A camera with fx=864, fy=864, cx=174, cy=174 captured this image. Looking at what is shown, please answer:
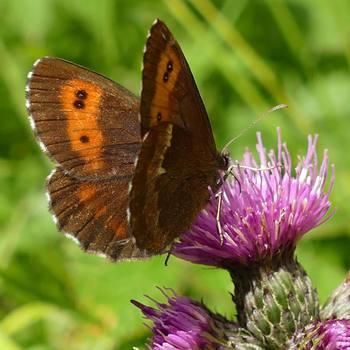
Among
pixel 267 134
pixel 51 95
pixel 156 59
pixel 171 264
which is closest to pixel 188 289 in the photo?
pixel 171 264

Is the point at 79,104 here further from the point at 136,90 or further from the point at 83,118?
the point at 136,90

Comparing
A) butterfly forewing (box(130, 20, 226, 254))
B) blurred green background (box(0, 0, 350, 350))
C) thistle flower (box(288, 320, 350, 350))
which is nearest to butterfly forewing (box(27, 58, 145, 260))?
butterfly forewing (box(130, 20, 226, 254))

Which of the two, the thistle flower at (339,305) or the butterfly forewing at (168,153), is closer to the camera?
the butterfly forewing at (168,153)

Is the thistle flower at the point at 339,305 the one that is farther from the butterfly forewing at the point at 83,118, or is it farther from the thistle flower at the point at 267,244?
the butterfly forewing at the point at 83,118

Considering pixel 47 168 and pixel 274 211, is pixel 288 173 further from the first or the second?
pixel 47 168

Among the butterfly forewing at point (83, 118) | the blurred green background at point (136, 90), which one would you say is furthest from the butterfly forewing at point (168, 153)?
the blurred green background at point (136, 90)

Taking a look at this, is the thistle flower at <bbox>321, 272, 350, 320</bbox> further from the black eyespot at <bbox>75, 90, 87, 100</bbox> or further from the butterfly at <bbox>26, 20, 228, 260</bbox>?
the black eyespot at <bbox>75, 90, 87, 100</bbox>
